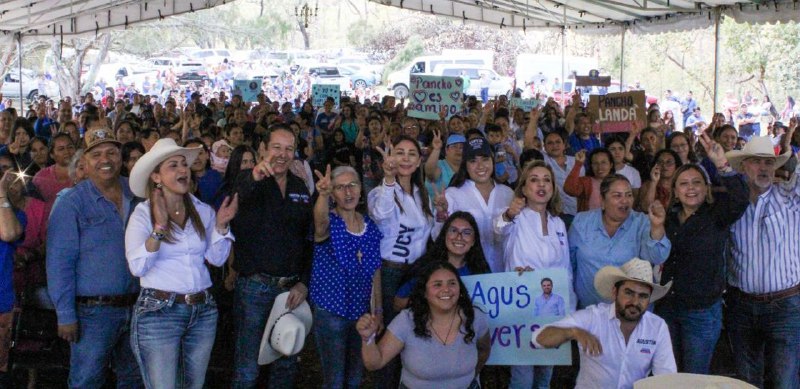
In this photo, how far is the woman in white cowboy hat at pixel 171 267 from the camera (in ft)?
13.6

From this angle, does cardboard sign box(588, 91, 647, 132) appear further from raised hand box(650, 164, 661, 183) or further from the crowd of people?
the crowd of people

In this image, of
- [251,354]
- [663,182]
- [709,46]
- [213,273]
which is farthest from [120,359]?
[709,46]

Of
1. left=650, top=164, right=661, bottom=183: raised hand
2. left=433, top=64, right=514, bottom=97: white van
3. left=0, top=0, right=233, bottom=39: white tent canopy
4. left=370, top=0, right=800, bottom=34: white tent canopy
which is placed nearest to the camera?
left=650, top=164, right=661, bottom=183: raised hand

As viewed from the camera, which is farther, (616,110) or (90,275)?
(616,110)

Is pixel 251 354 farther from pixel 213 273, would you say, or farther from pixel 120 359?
pixel 213 273

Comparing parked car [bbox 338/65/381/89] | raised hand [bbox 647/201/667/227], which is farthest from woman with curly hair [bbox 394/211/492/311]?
parked car [bbox 338/65/381/89]

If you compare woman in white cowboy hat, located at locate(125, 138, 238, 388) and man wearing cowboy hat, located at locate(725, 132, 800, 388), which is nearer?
woman in white cowboy hat, located at locate(125, 138, 238, 388)

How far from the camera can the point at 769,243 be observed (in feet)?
16.6

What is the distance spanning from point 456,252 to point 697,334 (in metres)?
1.37

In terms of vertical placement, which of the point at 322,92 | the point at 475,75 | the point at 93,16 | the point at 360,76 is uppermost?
the point at 360,76

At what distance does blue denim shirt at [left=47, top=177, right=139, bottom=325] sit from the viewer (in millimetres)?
4277

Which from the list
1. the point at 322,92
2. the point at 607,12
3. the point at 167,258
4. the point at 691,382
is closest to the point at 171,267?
the point at 167,258

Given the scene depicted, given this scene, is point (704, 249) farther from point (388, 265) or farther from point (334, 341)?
point (334, 341)

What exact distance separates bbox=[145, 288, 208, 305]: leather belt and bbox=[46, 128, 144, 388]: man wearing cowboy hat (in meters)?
0.33
